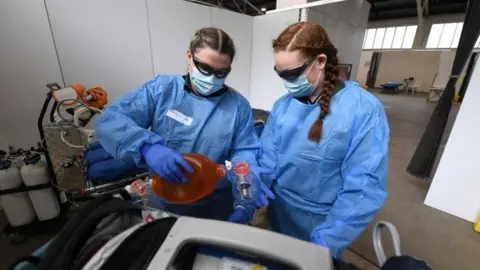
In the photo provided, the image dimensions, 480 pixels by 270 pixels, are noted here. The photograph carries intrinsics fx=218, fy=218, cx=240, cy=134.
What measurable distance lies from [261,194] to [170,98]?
20.9 inches

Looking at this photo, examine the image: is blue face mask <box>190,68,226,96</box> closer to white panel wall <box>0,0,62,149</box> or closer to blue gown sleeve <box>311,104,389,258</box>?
blue gown sleeve <box>311,104,389,258</box>

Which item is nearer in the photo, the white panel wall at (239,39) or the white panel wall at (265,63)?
the white panel wall at (239,39)

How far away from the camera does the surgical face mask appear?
2.56 ft

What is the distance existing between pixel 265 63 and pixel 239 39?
549mm

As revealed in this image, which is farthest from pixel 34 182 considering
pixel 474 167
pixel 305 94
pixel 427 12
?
pixel 427 12

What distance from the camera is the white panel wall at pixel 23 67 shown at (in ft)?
5.86

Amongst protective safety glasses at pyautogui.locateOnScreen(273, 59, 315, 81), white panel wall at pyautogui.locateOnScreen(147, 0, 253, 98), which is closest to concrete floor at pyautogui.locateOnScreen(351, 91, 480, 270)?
protective safety glasses at pyautogui.locateOnScreen(273, 59, 315, 81)

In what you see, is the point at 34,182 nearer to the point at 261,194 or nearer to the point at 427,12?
the point at 261,194

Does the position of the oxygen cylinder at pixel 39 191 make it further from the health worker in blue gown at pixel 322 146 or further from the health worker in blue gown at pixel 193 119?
the health worker in blue gown at pixel 322 146

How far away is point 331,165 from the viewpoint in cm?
75

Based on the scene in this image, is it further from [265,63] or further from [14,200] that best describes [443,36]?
[14,200]

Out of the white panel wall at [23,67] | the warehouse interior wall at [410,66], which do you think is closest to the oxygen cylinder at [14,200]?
the white panel wall at [23,67]

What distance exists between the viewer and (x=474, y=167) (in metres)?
1.81

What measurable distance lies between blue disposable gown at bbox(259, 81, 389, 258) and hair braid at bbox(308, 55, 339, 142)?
2 cm
